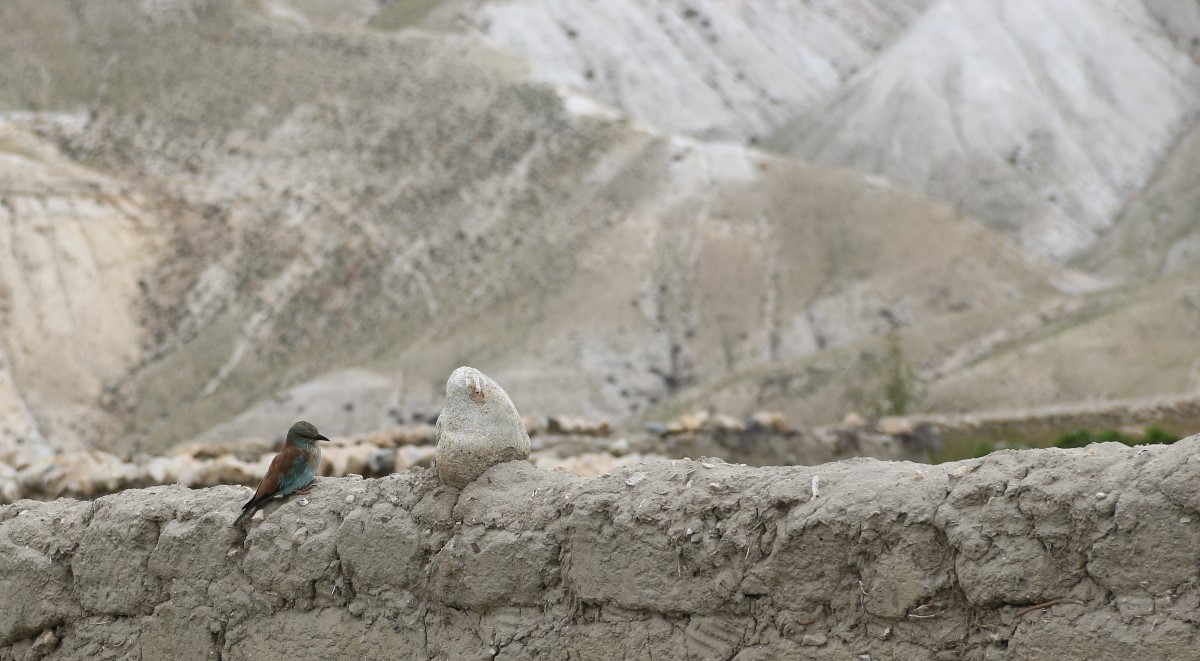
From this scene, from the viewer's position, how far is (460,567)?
694 cm

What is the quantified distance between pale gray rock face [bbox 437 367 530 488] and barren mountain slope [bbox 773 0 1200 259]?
54.4m

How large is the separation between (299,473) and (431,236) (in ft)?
123

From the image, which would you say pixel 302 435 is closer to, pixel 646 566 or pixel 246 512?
pixel 246 512

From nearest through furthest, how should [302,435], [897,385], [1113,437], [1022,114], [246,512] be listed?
[246,512], [302,435], [1113,437], [897,385], [1022,114]

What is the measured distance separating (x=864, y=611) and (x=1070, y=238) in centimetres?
5739

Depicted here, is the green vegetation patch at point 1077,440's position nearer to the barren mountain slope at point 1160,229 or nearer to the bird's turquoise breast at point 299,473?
the bird's turquoise breast at point 299,473

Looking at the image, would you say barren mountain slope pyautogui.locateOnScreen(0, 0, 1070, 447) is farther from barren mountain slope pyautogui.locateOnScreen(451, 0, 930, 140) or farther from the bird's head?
the bird's head

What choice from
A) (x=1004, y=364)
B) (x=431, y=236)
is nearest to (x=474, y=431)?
(x=1004, y=364)

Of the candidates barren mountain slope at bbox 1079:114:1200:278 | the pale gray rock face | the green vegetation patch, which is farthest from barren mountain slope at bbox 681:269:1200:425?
the pale gray rock face

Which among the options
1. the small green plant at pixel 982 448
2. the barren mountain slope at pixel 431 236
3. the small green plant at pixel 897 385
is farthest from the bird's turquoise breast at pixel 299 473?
the barren mountain slope at pixel 431 236

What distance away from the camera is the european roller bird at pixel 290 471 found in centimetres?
754

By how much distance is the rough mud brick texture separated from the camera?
17.7 feet

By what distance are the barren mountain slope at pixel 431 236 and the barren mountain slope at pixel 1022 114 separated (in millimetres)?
17430

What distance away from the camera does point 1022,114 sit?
64875mm
